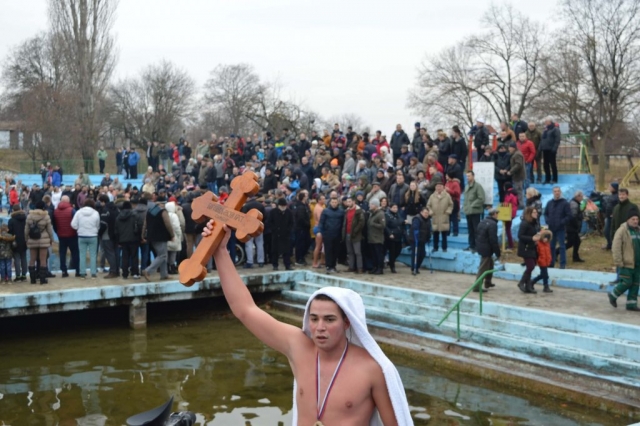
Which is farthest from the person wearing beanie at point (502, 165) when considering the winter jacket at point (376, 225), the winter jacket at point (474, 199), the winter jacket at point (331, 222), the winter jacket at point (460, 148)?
the winter jacket at point (331, 222)

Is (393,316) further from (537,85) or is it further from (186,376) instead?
(537,85)

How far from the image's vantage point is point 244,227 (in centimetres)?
335

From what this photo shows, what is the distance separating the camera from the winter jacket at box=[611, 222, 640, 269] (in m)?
12.0

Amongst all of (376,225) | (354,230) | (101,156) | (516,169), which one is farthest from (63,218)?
(101,156)

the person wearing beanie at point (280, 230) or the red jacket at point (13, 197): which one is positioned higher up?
the red jacket at point (13, 197)

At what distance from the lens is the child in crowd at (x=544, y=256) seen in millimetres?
13438

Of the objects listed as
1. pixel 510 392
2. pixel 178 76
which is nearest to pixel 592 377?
pixel 510 392

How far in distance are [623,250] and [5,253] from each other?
11.5 metres

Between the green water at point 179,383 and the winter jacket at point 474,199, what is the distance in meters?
5.51

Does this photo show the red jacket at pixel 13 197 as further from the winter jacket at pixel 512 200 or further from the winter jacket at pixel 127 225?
the winter jacket at pixel 512 200

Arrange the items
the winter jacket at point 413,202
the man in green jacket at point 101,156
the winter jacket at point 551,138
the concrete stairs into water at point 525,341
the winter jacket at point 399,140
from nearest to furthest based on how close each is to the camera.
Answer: the concrete stairs into water at point 525,341
the winter jacket at point 413,202
the winter jacket at point 551,138
the winter jacket at point 399,140
the man in green jacket at point 101,156

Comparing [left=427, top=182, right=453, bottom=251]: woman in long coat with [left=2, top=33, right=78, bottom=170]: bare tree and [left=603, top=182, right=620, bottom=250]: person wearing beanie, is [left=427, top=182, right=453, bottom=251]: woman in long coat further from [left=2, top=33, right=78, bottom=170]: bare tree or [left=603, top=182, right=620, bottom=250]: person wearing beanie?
[left=2, top=33, right=78, bottom=170]: bare tree

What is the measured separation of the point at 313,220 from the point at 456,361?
7.08 meters

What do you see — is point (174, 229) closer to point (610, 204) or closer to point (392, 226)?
point (392, 226)
